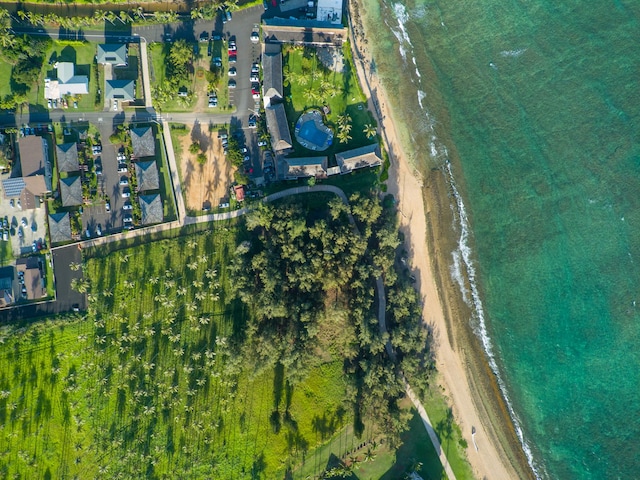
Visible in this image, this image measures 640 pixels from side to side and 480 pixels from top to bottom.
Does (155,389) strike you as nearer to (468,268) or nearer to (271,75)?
(271,75)

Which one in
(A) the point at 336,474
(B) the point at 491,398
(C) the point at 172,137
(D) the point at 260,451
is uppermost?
(C) the point at 172,137

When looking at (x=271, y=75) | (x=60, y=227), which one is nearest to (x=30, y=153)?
(x=60, y=227)

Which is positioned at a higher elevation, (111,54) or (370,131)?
(111,54)

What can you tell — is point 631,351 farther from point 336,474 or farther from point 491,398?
point 336,474

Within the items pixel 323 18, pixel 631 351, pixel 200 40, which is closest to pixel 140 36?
pixel 200 40

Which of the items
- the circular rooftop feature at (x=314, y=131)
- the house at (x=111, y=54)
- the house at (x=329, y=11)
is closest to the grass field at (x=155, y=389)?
the circular rooftop feature at (x=314, y=131)

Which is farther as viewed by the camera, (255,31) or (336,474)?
(255,31)

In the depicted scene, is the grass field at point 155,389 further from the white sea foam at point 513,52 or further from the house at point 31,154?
the white sea foam at point 513,52
